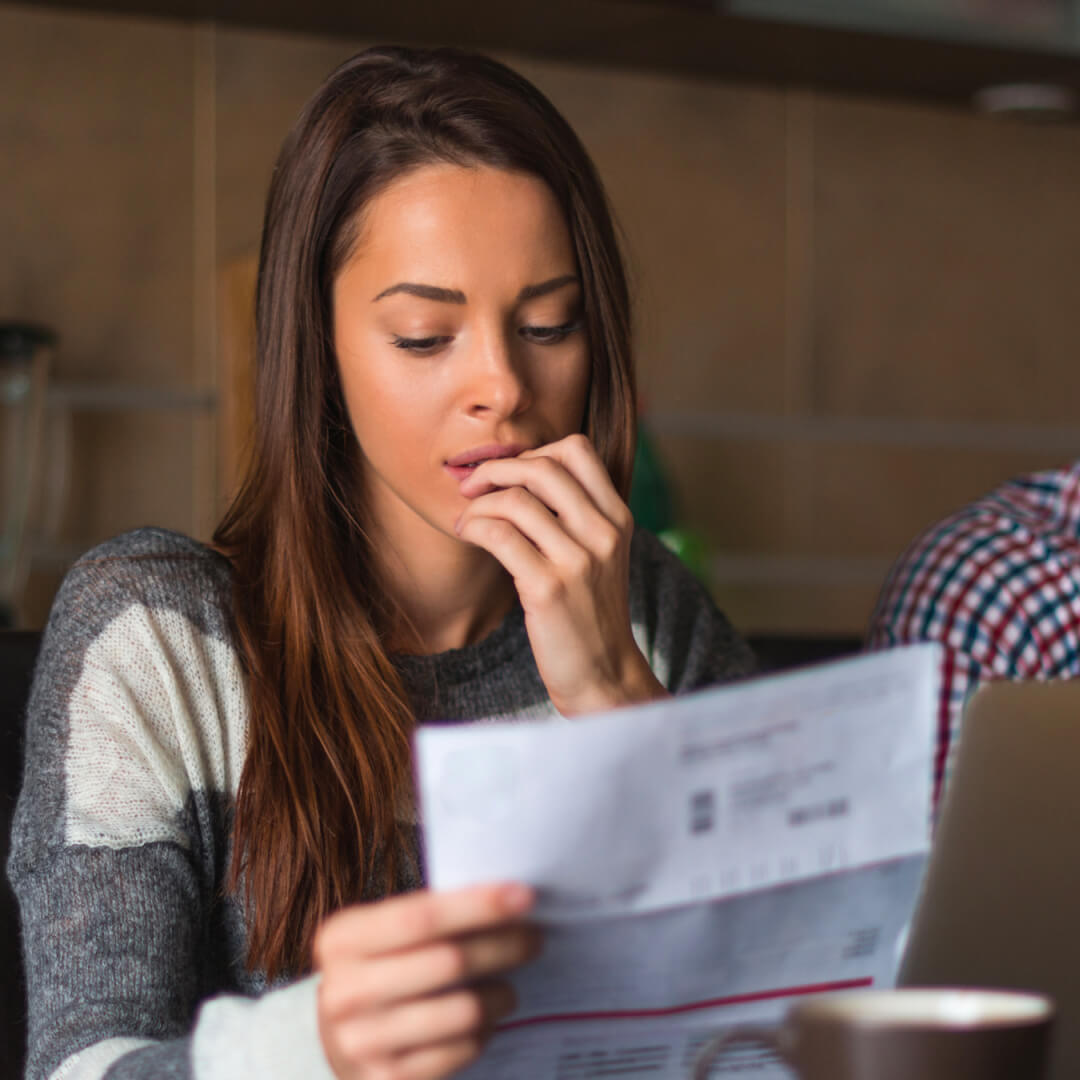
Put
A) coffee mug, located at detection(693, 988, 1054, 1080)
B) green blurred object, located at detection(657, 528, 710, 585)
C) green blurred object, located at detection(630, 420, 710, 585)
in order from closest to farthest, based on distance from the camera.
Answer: coffee mug, located at detection(693, 988, 1054, 1080) < green blurred object, located at detection(630, 420, 710, 585) < green blurred object, located at detection(657, 528, 710, 585)

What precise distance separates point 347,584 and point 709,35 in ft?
7.38

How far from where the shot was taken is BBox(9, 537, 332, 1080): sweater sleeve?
2.73 ft

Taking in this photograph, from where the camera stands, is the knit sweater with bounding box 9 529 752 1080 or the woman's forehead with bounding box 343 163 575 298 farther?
the woman's forehead with bounding box 343 163 575 298

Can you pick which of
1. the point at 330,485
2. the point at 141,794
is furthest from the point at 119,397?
the point at 141,794

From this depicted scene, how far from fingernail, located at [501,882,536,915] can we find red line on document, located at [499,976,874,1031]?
0.23 ft

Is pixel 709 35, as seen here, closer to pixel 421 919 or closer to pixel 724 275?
pixel 724 275

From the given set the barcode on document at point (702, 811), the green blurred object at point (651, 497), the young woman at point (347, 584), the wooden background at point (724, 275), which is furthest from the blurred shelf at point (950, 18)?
the barcode on document at point (702, 811)

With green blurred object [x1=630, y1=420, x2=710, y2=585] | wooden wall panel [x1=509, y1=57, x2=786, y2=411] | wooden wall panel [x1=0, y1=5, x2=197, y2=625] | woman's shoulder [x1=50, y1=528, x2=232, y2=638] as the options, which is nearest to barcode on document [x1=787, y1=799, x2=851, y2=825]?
woman's shoulder [x1=50, y1=528, x2=232, y2=638]

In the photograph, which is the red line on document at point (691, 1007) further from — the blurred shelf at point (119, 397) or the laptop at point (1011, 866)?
the blurred shelf at point (119, 397)

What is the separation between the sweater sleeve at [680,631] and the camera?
1.29m

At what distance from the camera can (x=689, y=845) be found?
20.4 inches

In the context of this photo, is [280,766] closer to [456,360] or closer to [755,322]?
[456,360]

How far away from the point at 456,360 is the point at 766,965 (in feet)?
1.92

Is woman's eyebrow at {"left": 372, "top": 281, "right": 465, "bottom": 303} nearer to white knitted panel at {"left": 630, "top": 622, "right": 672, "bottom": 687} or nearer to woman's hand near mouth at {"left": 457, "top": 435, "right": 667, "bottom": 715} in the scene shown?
woman's hand near mouth at {"left": 457, "top": 435, "right": 667, "bottom": 715}
